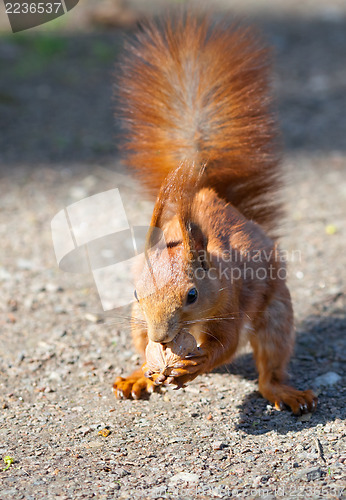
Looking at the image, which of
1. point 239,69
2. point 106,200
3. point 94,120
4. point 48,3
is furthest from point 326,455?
point 48,3

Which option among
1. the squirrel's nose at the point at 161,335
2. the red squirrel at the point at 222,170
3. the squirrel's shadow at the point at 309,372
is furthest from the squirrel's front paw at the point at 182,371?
the squirrel's shadow at the point at 309,372

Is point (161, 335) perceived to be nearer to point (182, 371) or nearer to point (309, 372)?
point (182, 371)

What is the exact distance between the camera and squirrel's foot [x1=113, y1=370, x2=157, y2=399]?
84.6 inches

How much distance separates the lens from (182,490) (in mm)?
1668

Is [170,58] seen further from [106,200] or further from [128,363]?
[106,200]

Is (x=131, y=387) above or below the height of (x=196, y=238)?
below

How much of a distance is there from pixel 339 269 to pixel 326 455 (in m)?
1.37

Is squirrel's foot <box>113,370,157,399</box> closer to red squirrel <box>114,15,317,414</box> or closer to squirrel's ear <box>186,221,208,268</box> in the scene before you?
red squirrel <box>114,15,317,414</box>

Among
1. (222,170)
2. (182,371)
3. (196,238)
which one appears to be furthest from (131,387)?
(222,170)

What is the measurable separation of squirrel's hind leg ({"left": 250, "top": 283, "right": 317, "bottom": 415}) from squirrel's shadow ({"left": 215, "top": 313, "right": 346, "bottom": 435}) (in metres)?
0.06

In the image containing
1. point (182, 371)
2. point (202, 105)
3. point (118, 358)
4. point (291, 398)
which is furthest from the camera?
point (118, 358)

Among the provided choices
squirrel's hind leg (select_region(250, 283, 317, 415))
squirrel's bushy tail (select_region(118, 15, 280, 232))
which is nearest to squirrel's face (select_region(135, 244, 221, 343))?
squirrel's hind leg (select_region(250, 283, 317, 415))

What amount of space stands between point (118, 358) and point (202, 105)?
38.3 inches

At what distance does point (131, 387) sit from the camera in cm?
217
